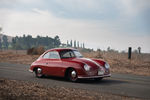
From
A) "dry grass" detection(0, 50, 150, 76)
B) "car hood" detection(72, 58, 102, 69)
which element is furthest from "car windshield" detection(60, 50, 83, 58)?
"dry grass" detection(0, 50, 150, 76)

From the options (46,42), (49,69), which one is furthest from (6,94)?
(46,42)

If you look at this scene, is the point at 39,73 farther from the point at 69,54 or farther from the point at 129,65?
the point at 129,65

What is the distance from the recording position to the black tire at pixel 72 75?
37.3 ft

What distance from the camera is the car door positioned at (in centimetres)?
1202

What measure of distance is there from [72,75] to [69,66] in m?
0.42

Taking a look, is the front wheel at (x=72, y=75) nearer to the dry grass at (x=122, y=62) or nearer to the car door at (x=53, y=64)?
the car door at (x=53, y=64)

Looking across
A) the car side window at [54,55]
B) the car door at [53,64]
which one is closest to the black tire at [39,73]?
the car door at [53,64]

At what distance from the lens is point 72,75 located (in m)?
11.5

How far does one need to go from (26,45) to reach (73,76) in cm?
11906

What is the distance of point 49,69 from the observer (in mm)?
12508

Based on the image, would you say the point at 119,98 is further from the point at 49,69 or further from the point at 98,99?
the point at 49,69

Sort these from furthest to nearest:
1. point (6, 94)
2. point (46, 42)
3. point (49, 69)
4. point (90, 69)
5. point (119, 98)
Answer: point (46, 42) → point (49, 69) → point (90, 69) → point (119, 98) → point (6, 94)

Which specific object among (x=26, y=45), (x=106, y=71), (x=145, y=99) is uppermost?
(x=26, y=45)

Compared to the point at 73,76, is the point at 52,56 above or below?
above
